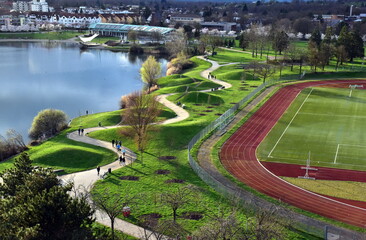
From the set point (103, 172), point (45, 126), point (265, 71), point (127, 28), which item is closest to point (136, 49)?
point (127, 28)

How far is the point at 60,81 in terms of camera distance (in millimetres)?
91125

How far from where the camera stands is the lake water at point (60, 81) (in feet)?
226

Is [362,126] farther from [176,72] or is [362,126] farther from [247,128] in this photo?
[176,72]

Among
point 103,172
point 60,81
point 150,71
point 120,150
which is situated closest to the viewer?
point 103,172

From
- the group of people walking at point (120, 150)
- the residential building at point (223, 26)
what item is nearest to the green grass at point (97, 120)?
the group of people walking at point (120, 150)

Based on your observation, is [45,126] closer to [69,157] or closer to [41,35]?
[69,157]

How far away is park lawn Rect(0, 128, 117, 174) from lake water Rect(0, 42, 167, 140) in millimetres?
13535

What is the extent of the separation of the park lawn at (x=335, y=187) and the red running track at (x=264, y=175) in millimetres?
929

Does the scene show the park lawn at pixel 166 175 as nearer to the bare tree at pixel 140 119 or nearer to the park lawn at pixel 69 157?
the bare tree at pixel 140 119

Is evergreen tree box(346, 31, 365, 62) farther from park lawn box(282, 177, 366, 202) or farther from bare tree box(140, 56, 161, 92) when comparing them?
park lawn box(282, 177, 366, 202)

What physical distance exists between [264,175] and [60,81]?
64284 mm

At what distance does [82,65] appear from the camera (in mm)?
114625

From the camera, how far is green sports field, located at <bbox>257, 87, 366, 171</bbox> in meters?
43.3

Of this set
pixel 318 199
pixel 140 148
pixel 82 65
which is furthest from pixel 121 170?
pixel 82 65
